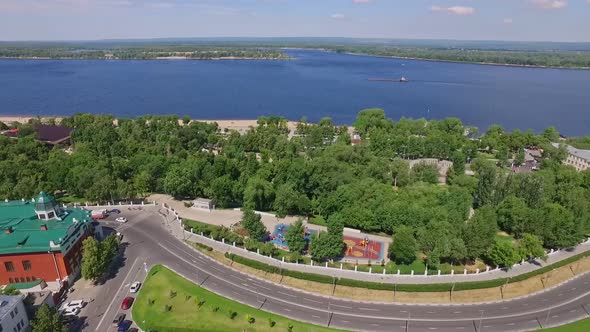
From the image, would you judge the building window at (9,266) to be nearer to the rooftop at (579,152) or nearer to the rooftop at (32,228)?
the rooftop at (32,228)

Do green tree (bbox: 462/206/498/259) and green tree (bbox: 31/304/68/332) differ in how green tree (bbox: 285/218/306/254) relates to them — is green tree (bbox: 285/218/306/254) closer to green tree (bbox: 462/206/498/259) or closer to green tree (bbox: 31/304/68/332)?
green tree (bbox: 462/206/498/259)

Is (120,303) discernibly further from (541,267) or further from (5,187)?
(541,267)

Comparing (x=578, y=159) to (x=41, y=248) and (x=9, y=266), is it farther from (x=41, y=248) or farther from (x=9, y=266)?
(x=9, y=266)

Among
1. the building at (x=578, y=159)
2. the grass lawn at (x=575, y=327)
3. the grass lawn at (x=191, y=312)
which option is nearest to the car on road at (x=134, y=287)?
the grass lawn at (x=191, y=312)

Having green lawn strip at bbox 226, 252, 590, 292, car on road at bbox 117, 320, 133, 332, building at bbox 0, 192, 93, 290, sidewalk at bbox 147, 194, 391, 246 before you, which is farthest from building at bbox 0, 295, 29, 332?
sidewalk at bbox 147, 194, 391, 246

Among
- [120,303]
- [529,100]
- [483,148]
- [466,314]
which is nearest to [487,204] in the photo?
[466,314]

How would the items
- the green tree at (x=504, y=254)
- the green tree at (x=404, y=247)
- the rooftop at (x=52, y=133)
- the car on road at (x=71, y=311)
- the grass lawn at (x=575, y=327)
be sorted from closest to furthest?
the grass lawn at (x=575, y=327)
the car on road at (x=71, y=311)
the green tree at (x=504, y=254)
the green tree at (x=404, y=247)
the rooftop at (x=52, y=133)

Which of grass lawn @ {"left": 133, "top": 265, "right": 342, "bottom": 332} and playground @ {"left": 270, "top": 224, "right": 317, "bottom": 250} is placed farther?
playground @ {"left": 270, "top": 224, "right": 317, "bottom": 250}
